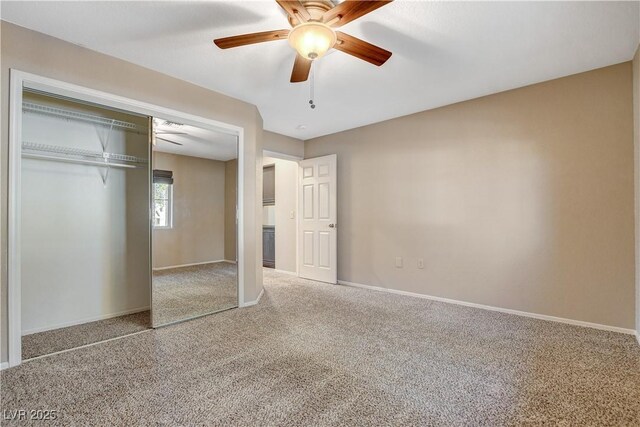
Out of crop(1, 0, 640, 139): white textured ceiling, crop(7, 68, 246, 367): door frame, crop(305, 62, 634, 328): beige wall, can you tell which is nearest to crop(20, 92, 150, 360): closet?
crop(7, 68, 246, 367): door frame

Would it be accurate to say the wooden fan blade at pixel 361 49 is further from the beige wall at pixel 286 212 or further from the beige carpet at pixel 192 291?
the beige wall at pixel 286 212

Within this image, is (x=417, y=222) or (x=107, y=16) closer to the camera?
(x=107, y=16)

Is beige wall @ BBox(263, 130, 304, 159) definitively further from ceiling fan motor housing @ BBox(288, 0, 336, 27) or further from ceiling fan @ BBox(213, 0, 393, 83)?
ceiling fan motor housing @ BBox(288, 0, 336, 27)

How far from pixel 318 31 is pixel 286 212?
14.0 ft

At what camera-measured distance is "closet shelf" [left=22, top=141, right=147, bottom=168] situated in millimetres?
2877

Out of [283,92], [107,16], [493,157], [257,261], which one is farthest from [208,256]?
[493,157]

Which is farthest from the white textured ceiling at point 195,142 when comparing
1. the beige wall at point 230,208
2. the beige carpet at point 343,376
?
the beige carpet at point 343,376

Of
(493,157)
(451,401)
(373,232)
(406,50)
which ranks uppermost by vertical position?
(406,50)

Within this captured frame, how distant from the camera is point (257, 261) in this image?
3975 mm

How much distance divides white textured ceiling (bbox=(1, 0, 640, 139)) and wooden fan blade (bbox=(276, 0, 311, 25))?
36 cm

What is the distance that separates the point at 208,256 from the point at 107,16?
255 cm

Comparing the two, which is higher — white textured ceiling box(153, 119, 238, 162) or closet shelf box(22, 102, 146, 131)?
closet shelf box(22, 102, 146, 131)

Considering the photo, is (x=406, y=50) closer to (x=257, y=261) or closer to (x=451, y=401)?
(x=451, y=401)

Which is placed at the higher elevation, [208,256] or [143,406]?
[208,256]
